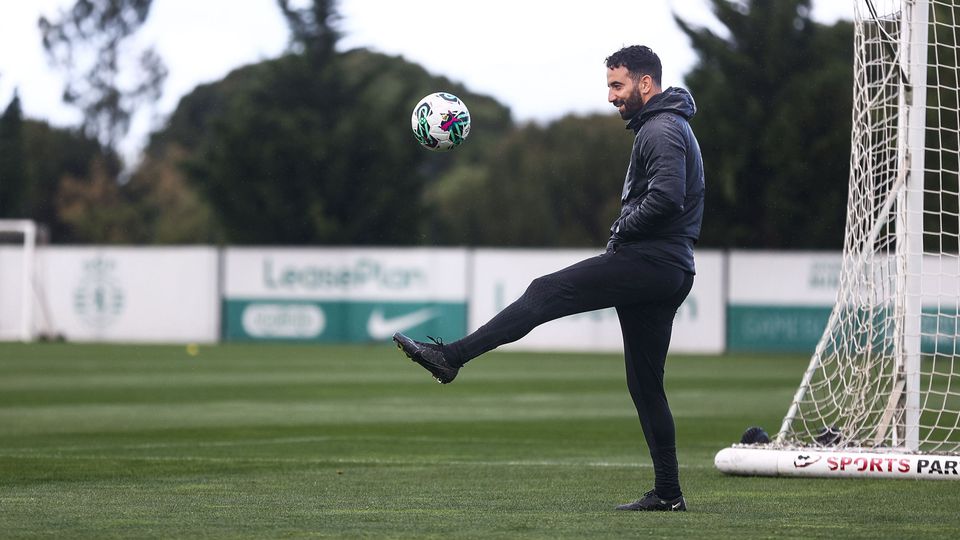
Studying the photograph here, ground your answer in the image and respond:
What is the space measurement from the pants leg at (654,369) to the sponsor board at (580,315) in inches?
893

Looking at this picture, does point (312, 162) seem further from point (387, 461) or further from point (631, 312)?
point (631, 312)

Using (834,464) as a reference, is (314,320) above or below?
below

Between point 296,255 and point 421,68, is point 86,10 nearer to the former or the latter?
point 421,68

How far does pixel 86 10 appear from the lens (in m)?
65.2

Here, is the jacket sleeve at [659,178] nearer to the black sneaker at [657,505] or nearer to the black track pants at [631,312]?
the black track pants at [631,312]

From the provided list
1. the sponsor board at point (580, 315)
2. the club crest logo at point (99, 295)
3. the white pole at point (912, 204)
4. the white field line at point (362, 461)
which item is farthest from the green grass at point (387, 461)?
the club crest logo at point (99, 295)

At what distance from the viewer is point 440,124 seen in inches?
318

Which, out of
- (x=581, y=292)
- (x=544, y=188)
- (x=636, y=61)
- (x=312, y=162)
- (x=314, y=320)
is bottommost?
(x=314, y=320)

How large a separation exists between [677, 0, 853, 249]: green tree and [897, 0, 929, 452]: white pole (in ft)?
103

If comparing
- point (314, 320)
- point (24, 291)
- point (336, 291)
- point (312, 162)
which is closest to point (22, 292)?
point (24, 291)

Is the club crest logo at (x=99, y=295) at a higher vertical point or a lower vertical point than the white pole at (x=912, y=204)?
lower

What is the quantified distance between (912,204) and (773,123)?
3331cm

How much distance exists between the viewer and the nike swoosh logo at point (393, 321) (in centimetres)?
3195

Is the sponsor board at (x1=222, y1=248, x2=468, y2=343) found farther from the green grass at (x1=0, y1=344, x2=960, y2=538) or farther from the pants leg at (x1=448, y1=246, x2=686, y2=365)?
the pants leg at (x1=448, y1=246, x2=686, y2=365)
